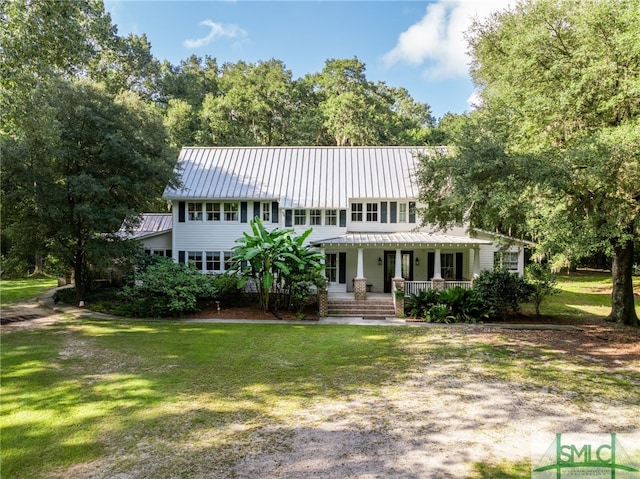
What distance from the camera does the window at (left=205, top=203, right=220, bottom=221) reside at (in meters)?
21.9

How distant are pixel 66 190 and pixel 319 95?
30993 mm

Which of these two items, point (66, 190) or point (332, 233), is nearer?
point (66, 190)

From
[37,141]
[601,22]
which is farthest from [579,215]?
[37,141]

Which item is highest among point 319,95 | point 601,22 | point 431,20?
point 319,95

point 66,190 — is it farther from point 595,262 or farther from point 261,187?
point 595,262

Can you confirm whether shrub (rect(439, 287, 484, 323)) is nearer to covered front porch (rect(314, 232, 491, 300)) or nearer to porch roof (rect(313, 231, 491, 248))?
porch roof (rect(313, 231, 491, 248))

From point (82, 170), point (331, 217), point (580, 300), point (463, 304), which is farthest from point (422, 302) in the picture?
point (82, 170)

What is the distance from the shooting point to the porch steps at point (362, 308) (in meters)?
16.8

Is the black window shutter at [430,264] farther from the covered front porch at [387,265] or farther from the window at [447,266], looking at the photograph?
the window at [447,266]

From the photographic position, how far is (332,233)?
21.2m

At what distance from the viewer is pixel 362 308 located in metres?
17.3

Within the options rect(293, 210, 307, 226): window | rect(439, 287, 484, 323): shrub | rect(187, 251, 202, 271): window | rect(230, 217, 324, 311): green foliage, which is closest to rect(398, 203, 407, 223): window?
rect(293, 210, 307, 226): window
